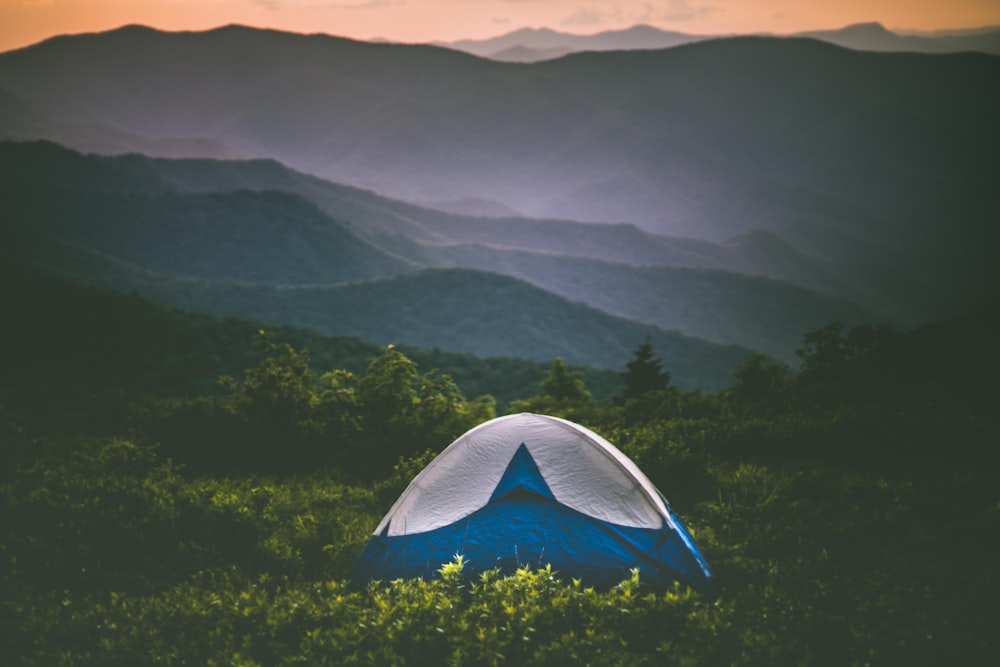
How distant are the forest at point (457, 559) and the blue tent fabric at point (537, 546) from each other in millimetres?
272

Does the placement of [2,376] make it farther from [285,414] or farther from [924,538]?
[924,538]

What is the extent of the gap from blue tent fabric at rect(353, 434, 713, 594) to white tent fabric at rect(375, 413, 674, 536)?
9 centimetres

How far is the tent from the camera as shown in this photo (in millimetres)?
8727

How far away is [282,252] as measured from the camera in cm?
9338

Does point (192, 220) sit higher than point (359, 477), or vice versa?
point (192, 220)

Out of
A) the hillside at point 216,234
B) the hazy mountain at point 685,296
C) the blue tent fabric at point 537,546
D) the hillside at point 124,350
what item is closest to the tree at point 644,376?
the hillside at point 124,350

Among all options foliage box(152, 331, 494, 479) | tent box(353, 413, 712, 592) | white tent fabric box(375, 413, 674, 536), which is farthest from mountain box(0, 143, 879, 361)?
tent box(353, 413, 712, 592)

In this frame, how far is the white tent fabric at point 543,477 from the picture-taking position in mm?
9031

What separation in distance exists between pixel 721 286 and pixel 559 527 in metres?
109

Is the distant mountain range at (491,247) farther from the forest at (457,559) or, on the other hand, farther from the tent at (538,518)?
the tent at (538,518)

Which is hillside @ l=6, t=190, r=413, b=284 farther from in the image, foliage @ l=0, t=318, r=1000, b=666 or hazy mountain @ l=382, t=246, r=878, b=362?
foliage @ l=0, t=318, r=1000, b=666

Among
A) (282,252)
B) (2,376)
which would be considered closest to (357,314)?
(282,252)

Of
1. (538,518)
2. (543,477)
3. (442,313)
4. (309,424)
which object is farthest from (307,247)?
(538,518)

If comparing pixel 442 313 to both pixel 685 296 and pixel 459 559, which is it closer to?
pixel 685 296
